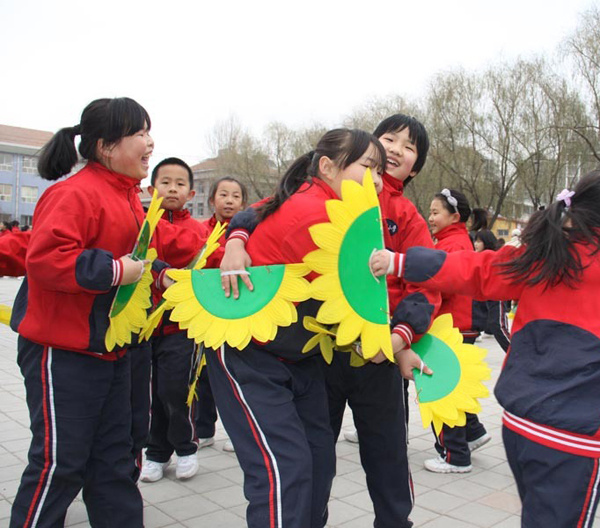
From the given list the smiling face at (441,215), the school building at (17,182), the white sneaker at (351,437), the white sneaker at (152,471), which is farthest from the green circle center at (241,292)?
the school building at (17,182)

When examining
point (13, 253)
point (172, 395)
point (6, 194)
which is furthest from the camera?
point (6, 194)

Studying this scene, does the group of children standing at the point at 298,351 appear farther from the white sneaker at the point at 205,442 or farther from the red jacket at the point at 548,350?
the white sneaker at the point at 205,442

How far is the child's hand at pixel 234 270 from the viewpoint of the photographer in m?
2.14

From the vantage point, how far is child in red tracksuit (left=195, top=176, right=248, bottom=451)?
4043 millimetres

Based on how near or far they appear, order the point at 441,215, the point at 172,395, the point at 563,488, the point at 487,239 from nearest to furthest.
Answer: the point at 563,488 < the point at 172,395 < the point at 441,215 < the point at 487,239

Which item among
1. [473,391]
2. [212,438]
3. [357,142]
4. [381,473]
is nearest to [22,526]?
[381,473]

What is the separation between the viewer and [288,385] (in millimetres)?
2123

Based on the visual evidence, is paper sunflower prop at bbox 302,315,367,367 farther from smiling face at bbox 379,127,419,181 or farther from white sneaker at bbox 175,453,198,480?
white sneaker at bbox 175,453,198,480

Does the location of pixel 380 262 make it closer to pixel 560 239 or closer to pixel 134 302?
pixel 560 239

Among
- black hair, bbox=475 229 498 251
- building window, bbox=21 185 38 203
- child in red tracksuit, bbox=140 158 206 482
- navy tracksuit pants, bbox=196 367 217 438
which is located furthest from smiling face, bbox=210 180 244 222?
building window, bbox=21 185 38 203

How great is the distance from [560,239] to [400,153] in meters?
0.96

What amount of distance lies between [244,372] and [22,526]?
0.95 metres

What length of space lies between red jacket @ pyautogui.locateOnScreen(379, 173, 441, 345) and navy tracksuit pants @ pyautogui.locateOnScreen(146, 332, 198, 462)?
148 centimetres

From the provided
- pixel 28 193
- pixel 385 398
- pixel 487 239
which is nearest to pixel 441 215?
pixel 385 398
